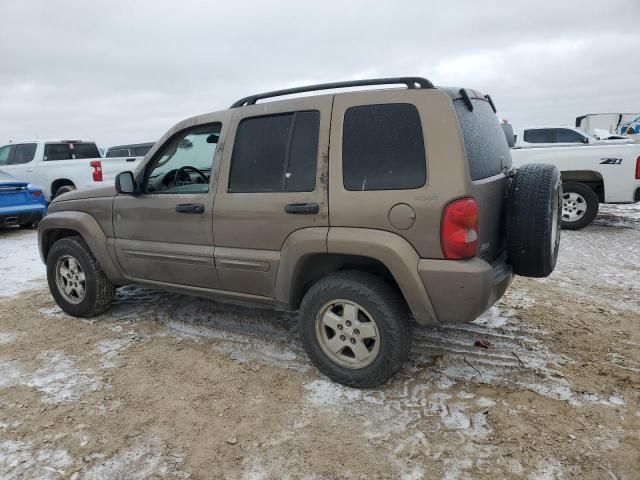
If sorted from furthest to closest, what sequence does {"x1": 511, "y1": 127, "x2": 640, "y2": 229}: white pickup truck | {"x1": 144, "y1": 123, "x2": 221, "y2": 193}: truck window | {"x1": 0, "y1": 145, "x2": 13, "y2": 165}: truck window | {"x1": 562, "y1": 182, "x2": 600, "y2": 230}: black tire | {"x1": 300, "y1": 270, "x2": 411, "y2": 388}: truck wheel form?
1. {"x1": 0, "y1": 145, "x2": 13, "y2": 165}: truck window
2. {"x1": 562, "y1": 182, "x2": 600, "y2": 230}: black tire
3. {"x1": 511, "y1": 127, "x2": 640, "y2": 229}: white pickup truck
4. {"x1": 144, "y1": 123, "x2": 221, "y2": 193}: truck window
5. {"x1": 300, "y1": 270, "x2": 411, "y2": 388}: truck wheel

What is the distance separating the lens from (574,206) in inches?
313

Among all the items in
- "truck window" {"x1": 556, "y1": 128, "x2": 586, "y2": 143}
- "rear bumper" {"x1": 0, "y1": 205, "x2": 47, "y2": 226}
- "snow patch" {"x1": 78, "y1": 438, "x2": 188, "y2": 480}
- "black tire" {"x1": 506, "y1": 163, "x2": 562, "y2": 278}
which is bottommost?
"snow patch" {"x1": 78, "y1": 438, "x2": 188, "y2": 480}

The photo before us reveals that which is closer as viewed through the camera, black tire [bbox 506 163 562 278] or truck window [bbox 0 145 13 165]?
black tire [bbox 506 163 562 278]

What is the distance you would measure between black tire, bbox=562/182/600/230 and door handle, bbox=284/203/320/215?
629 centimetres

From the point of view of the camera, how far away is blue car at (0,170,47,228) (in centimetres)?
880

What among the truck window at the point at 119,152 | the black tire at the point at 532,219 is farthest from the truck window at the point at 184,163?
the truck window at the point at 119,152

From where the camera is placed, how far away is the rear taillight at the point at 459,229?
2551 millimetres

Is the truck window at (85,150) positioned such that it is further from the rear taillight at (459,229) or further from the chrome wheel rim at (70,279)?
the rear taillight at (459,229)

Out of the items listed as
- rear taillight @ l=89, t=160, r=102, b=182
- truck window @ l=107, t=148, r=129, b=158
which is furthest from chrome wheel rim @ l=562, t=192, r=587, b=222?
truck window @ l=107, t=148, r=129, b=158

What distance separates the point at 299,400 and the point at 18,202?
8.61 metres

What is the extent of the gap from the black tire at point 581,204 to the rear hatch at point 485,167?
5.31 meters

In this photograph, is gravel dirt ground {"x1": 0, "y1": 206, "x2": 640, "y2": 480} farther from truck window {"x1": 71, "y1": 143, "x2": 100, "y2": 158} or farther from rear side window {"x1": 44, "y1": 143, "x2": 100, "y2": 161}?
truck window {"x1": 71, "y1": 143, "x2": 100, "y2": 158}

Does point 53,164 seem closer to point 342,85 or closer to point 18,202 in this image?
point 18,202

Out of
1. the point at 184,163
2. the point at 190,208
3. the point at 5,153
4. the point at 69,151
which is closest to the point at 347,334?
the point at 190,208
